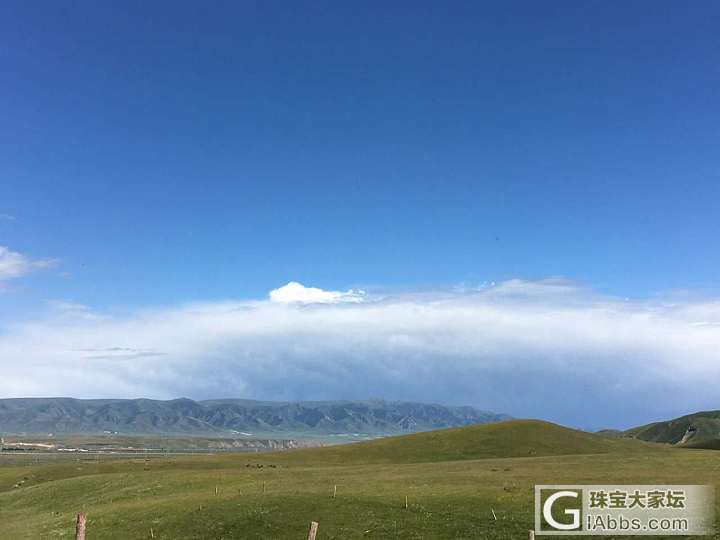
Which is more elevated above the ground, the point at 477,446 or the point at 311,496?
the point at 477,446

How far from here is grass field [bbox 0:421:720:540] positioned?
1981 inches

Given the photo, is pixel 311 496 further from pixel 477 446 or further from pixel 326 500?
pixel 477 446

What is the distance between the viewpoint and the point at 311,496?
60062 millimetres

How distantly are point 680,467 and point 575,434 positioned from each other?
6050 cm

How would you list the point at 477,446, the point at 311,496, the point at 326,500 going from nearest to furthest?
the point at 326,500 < the point at 311,496 < the point at 477,446

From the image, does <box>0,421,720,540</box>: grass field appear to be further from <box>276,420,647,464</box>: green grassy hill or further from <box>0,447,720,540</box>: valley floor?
<box>276,420,647,464</box>: green grassy hill

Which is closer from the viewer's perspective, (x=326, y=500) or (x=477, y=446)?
(x=326, y=500)

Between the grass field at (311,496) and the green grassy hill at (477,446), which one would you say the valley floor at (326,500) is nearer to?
the grass field at (311,496)

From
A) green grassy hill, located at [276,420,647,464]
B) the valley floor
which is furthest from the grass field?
green grassy hill, located at [276,420,647,464]

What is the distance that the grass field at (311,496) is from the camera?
50312 millimetres

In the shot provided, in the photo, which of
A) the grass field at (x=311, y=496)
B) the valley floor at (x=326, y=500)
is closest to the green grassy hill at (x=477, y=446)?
the grass field at (x=311, y=496)

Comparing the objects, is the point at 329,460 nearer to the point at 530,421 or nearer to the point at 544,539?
the point at 530,421

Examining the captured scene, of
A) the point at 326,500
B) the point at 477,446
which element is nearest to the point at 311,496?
the point at 326,500

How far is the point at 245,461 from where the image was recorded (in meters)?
116
